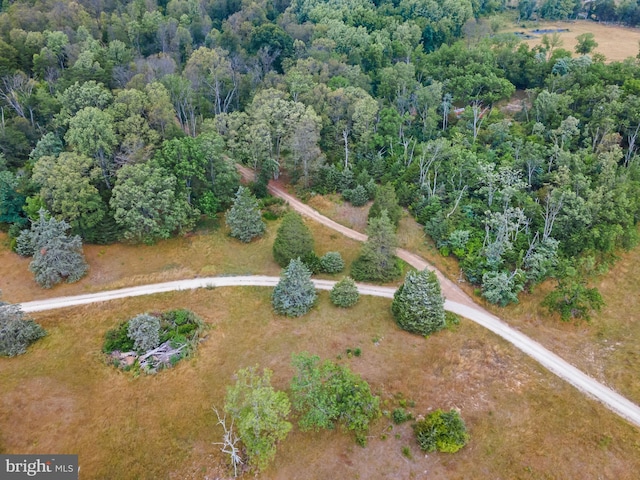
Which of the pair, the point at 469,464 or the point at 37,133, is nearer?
the point at 469,464

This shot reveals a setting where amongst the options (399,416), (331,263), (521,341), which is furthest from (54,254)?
(521,341)

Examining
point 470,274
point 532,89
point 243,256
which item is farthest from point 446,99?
point 243,256

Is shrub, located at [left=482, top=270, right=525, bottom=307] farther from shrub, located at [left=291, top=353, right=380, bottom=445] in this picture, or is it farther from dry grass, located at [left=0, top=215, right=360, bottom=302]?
shrub, located at [left=291, top=353, right=380, bottom=445]

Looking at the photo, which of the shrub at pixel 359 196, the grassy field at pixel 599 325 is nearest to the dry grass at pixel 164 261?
the shrub at pixel 359 196

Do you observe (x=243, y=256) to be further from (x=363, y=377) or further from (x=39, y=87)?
(x=39, y=87)

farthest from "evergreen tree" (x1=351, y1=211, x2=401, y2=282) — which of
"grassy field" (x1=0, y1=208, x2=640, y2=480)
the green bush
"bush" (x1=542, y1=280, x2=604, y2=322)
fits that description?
the green bush

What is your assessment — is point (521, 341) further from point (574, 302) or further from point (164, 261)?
point (164, 261)

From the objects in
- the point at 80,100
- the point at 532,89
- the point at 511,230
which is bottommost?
the point at 511,230
